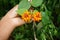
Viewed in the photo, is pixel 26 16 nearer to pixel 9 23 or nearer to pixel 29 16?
pixel 29 16

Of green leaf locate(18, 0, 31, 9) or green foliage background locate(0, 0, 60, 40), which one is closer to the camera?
green leaf locate(18, 0, 31, 9)

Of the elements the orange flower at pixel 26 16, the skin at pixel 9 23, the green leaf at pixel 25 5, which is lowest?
the skin at pixel 9 23

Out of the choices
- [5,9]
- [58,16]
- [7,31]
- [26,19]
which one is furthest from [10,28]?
[5,9]

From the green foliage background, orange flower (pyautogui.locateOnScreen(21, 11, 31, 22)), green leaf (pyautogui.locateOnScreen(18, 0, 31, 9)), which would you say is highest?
green leaf (pyautogui.locateOnScreen(18, 0, 31, 9))

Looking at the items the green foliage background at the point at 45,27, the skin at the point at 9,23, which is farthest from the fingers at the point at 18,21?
the green foliage background at the point at 45,27

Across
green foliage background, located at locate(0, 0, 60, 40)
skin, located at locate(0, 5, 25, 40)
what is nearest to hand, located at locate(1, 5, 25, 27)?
skin, located at locate(0, 5, 25, 40)

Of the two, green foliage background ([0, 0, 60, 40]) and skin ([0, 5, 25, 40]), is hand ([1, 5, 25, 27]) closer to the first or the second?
skin ([0, 5, 25, 40])

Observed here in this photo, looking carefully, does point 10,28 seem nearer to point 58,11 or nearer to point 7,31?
point 7,31

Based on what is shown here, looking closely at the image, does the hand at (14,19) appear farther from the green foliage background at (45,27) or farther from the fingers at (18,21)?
the green foliage background at (45,27)
